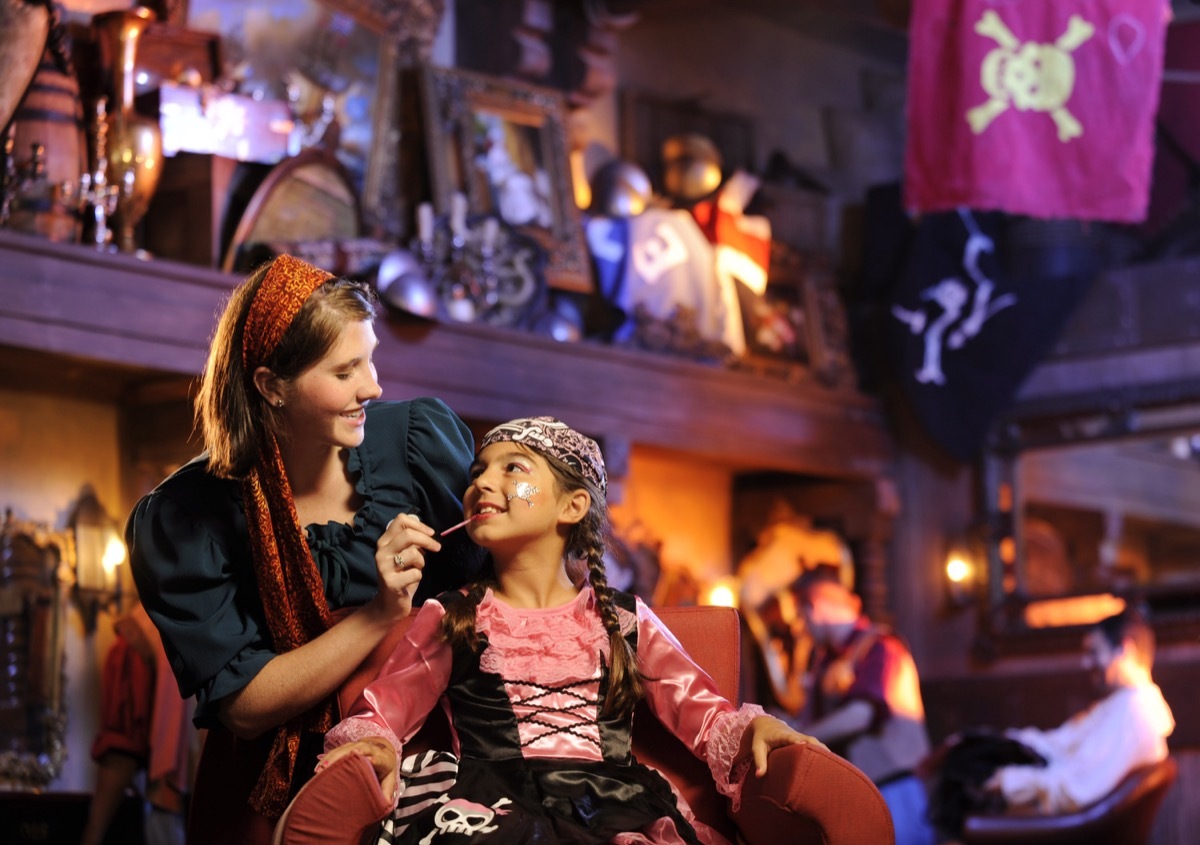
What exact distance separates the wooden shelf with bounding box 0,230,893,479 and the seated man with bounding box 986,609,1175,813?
1824mm

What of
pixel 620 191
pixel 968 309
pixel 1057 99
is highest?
pixel 1057 99

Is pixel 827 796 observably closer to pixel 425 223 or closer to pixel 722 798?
pixel 722 798

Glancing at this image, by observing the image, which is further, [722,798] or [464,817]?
[722,798]

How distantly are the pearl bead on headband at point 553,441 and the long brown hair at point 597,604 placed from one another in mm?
14

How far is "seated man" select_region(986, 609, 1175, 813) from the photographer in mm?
6215

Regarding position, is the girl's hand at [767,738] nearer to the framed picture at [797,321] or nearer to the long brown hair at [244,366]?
the long brown hair at [244,366]

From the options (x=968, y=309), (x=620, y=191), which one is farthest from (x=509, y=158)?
(x=968, y=309)

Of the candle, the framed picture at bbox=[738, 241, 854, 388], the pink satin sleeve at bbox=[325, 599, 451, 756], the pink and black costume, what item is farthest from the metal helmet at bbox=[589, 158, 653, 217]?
the pink satin sleeve at bbox=[325, 599, 451, 756]

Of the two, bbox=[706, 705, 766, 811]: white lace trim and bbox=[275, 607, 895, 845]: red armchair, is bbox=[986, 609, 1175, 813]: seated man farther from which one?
bbox=[706, 705, 766, 811]: white lace trim

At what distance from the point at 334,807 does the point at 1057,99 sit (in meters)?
4.70

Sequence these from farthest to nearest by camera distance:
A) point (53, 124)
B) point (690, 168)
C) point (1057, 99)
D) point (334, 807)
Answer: point (690, 168)
point (1057, 99)
point (53, 124)
point (334, 807)

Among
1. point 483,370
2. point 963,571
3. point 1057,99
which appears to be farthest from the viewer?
point 963,571

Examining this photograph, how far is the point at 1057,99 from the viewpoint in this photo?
6.16 m

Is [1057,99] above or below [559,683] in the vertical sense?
above
